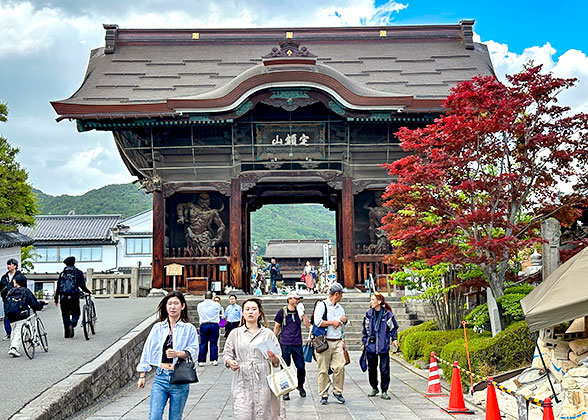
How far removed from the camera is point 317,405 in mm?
9180

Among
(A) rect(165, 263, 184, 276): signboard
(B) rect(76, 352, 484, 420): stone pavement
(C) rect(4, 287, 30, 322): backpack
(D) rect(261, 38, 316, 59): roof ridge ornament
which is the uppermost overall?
(D) rect(261, 38, 316, 59): roof ridge ornament

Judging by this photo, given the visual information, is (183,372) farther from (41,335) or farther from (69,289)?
(69,289)

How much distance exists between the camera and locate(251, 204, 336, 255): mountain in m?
89.0

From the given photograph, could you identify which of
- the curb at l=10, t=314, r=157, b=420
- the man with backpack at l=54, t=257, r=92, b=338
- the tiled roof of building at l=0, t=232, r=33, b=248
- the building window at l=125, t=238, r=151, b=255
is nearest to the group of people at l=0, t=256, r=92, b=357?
the man with backpack at l=54, t=257, r=92, b=338

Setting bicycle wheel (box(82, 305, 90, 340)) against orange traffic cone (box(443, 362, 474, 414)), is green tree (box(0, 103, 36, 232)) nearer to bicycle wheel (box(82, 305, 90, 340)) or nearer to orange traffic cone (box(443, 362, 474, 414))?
bicycle wheel (box(82, 305, 90, 340))

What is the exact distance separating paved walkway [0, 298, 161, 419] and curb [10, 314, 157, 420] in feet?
0.63

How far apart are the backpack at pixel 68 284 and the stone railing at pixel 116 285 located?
10.5 m

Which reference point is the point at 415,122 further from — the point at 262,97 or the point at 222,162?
the point at 222,162

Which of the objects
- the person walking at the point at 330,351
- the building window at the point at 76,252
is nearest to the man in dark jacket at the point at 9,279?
the person walking at the point at 330,351

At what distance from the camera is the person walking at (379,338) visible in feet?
31.4

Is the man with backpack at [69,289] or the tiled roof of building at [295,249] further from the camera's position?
the tiled roof of building at [295,249]

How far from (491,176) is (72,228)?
40039mm

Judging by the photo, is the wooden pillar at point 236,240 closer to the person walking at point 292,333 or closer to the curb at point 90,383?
the curb at point 90,383

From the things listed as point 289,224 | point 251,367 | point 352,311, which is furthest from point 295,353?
point 289,224
